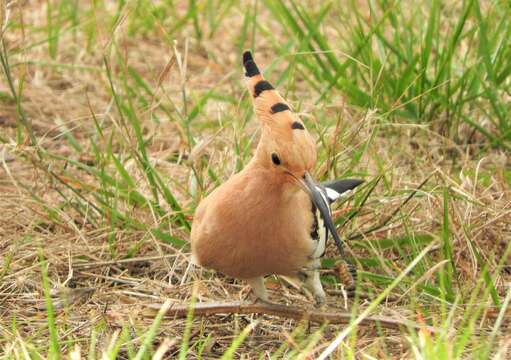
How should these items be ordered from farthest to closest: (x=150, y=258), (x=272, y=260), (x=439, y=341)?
1. (x=150, y=258)
2. (x=272, y=260)
3. (x=439, y=341)

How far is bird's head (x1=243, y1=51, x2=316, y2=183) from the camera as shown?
7.35 ft

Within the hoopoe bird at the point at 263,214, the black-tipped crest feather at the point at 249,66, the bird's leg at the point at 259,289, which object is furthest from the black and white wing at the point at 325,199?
the black-tipped crest feather at the point at 249,66

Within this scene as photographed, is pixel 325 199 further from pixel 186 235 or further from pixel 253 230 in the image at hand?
pixel 186 235

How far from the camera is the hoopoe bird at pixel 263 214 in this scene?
7.57 feet

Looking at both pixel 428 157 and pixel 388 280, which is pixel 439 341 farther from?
pixel 428 157

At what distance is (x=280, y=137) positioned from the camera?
7.43 feet

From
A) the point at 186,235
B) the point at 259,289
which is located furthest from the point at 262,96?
the point at 186,235

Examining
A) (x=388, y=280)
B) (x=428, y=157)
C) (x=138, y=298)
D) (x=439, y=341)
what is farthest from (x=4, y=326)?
(x=428, y=157)

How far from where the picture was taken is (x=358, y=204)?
2.91 m

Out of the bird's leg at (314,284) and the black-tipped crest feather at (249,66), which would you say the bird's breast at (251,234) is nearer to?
the bird's leg at (314,284)

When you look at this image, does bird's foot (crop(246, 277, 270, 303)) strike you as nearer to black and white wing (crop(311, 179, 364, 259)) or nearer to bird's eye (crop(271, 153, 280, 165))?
black and white wing (crop(311, 179, 364, 259))

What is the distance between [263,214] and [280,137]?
0.21m

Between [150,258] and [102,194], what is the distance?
29 centimetres

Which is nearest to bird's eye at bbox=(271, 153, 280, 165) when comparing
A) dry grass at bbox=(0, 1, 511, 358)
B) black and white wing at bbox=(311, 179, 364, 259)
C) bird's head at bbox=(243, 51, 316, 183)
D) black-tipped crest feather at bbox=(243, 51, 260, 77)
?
bird's head at bbox=(243, 51, 316, 183)
